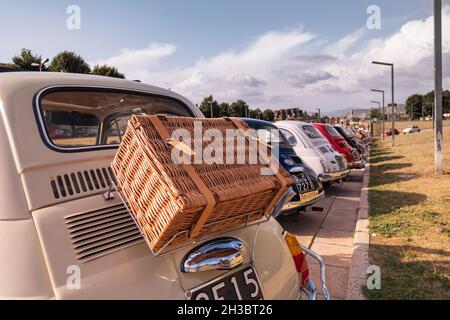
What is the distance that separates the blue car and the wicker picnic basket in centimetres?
419

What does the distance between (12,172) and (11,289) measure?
55cm

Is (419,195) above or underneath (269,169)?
underneath

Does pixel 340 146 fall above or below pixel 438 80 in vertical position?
below

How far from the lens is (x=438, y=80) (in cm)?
974

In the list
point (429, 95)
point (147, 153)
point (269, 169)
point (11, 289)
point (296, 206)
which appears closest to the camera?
point (11, 289)

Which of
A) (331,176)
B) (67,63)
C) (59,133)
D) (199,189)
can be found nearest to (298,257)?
(199,189)

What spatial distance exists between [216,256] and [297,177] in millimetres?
4607

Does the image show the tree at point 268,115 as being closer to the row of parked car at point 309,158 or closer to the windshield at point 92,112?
the row of parked car at point 309,158

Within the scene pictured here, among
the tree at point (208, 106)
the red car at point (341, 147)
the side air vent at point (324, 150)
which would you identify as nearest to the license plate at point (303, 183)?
the side air vent at point (324, 150)

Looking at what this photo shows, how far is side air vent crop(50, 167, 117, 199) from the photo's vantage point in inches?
71.4

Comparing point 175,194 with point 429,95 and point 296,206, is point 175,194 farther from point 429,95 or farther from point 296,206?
point 429,95

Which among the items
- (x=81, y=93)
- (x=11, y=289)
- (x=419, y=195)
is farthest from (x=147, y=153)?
(x=419, y=195)

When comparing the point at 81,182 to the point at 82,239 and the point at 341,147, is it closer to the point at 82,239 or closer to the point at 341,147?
the point at 82,239
